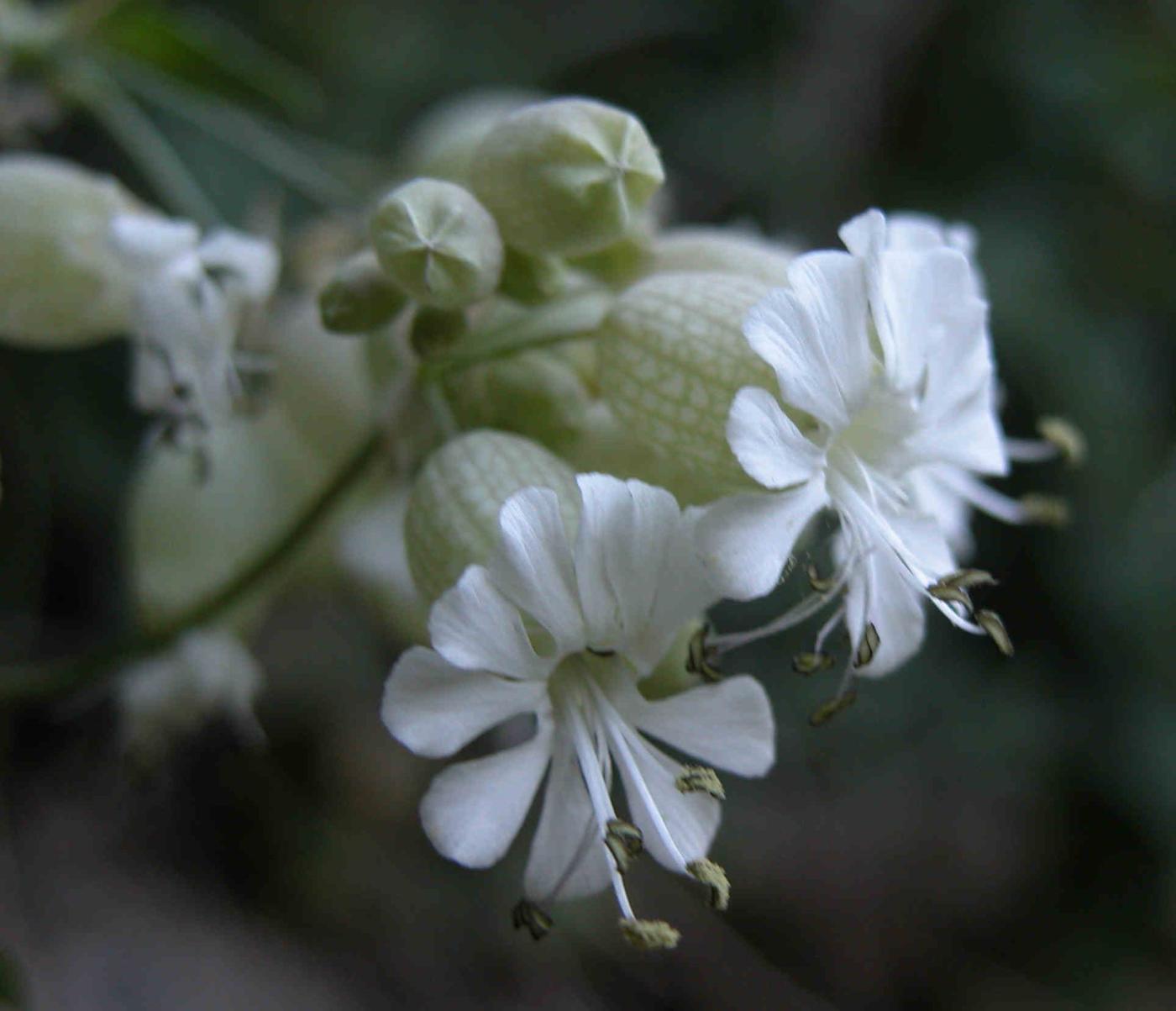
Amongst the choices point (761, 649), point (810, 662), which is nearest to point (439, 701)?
point (810, 662)

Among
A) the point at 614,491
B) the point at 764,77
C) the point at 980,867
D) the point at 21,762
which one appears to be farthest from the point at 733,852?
the point at 614,491

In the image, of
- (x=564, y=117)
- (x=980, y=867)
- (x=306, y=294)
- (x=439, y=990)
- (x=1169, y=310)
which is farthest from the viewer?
(x=980, y=867)

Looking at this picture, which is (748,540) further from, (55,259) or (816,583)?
(55,259)

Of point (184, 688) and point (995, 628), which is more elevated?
point (995, 628)

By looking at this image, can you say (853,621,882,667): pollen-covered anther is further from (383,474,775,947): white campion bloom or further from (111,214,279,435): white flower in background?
(111,214,279,435): white flower in background

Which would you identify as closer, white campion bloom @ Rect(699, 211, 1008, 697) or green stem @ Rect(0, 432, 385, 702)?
white campion bloom @ Rect(699, 211, 1008, 697)

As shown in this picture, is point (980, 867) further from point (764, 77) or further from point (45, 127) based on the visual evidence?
point (45, 127)

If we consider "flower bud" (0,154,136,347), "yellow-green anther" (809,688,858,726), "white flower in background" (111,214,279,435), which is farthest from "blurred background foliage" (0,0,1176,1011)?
"yellow-green anther" (809,688,858,726)
